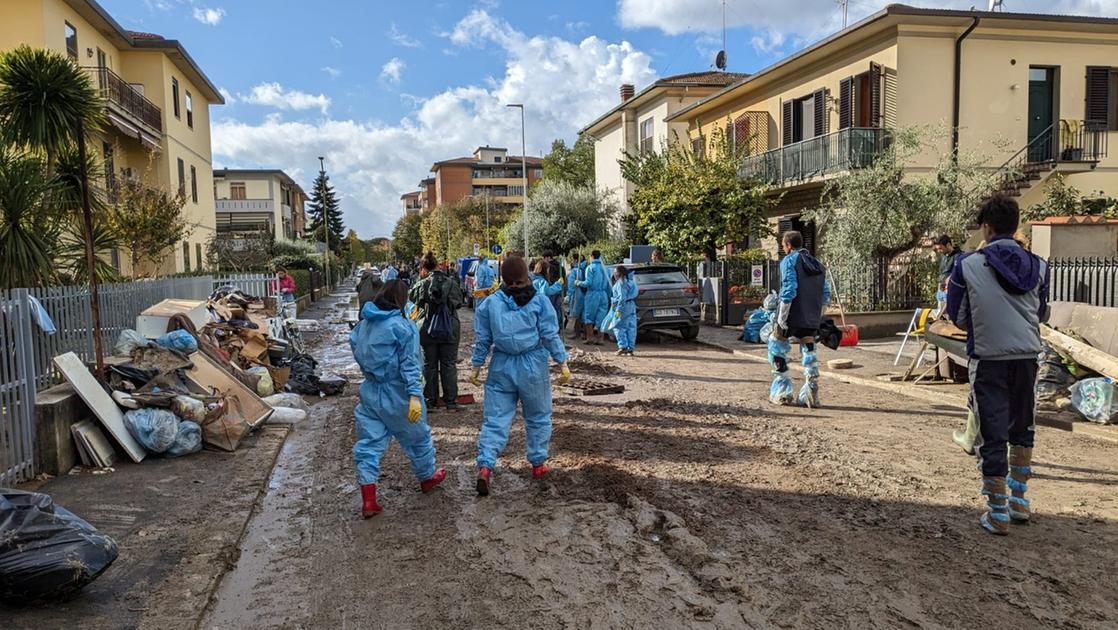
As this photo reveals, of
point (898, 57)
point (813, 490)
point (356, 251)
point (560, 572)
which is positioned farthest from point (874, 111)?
point (356, 251)

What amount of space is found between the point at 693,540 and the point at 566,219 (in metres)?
31.3

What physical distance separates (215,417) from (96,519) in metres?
2.15

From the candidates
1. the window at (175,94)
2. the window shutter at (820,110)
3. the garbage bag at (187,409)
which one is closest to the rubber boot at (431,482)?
the garbage bag at (187,409)

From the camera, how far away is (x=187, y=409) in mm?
7254

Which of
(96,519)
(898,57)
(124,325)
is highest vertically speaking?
(898,57)

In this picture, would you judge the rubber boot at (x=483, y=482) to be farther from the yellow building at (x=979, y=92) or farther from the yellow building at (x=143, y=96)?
the yellow building at (x=979, y=92)

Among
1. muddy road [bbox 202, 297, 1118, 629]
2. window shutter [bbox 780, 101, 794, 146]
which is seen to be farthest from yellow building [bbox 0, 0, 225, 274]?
window shutter [bbox 780, 101, 794, 146]

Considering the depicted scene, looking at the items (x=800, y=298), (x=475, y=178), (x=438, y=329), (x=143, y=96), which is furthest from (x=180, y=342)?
(x=475, y=178)

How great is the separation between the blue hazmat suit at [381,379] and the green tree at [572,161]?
53.6 metres

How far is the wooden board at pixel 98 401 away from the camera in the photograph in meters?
6.60

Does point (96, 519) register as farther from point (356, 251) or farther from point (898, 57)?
point (356, 251)

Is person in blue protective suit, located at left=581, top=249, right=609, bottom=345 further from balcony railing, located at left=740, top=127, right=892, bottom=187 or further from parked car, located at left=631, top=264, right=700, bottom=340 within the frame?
balcony railing, located at left=740, top=127, right=892, bottom=187

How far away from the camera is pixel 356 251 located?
109m

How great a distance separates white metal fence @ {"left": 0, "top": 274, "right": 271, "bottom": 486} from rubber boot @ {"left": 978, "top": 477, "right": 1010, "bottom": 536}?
6773 mm
